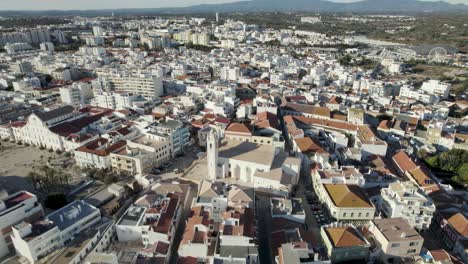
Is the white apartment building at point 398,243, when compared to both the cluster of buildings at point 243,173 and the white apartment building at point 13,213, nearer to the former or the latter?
the cluster of buildings at point 243,173

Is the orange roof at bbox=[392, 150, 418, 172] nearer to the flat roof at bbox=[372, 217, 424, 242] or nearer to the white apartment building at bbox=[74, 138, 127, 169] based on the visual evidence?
the flat roof at bbox=[372, 217, 424, 242]

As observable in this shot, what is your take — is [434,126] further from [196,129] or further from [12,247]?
[12,247]

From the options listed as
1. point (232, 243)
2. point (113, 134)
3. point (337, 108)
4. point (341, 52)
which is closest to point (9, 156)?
point (113, 134)

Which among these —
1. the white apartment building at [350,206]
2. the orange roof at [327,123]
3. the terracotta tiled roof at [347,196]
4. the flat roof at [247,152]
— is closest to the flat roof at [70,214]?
the flat roof at [247,152]

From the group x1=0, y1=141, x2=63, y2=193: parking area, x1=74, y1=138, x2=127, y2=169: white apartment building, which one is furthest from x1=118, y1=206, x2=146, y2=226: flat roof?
x1=0, y1=141, x2=63, y2=193: parking area

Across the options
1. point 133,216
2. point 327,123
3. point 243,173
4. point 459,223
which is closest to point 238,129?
point 243,173

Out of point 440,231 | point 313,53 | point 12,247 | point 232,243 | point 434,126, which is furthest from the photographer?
point 313,53

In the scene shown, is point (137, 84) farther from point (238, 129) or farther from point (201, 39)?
point (201, 39)
